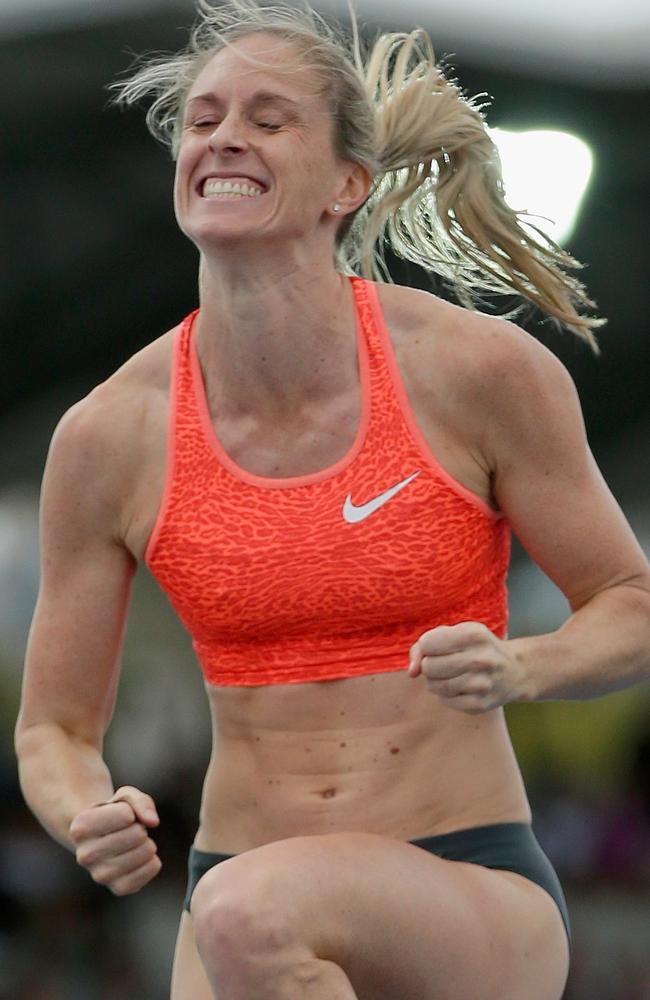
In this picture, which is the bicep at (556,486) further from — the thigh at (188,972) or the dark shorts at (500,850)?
the thigh at (188,972)

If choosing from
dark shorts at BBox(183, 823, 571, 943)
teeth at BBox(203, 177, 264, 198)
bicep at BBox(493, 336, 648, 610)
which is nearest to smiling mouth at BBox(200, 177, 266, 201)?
teeth at BBox(203, 177, 264, 198)

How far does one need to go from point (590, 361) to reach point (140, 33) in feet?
5.87

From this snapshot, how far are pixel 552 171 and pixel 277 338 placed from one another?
266 centimetres

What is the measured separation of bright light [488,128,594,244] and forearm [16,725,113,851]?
2.59 m

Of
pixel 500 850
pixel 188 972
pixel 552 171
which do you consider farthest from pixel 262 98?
pixel 552 171

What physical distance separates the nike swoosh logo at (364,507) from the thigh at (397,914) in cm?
48

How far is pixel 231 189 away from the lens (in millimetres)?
2758

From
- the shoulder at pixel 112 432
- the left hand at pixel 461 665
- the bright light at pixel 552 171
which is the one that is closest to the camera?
the left hand at pixel 461 665

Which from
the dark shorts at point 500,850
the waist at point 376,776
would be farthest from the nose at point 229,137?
the dark shorts at point 500,850

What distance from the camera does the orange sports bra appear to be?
8.98 feet

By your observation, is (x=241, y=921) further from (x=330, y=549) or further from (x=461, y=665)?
(x=330, y=549)

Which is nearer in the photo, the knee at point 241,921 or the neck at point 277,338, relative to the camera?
the knee at point 241,921

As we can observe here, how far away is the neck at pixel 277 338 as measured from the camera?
2822 mm

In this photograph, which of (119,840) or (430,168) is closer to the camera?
(119,840)
